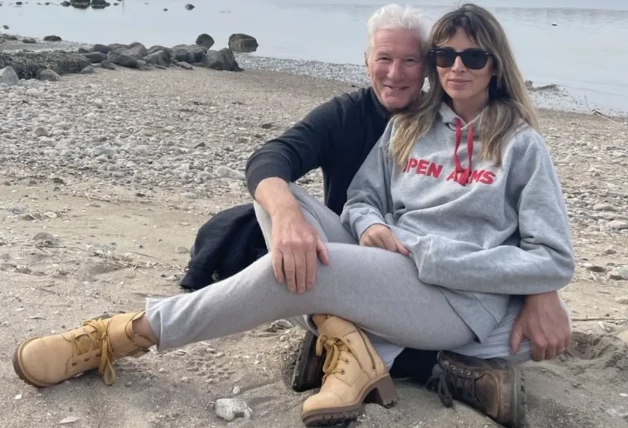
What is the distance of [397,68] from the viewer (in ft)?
12.5

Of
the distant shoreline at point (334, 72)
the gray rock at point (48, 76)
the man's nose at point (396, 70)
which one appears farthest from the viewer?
the distant shoreline at point (334, 72)

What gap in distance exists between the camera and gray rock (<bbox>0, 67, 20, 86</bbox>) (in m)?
12.9

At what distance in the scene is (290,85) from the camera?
19031 millimetres

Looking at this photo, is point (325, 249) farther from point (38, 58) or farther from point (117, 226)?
point (38, 58)

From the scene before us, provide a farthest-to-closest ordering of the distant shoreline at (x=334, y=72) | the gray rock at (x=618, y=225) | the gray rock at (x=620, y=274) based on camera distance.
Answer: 1. the distant shoreline at (x=334, y=72)
2. the gray rock at (x=618, y=225)
3. the gray rock at (x=620, y=274)

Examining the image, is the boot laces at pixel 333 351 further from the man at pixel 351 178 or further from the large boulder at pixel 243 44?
the large boulder at pixel 243 44

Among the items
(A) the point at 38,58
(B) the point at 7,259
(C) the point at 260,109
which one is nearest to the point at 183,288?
(B) the point at 7,259

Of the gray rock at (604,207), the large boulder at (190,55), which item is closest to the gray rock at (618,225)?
the gray rock at (604,207)

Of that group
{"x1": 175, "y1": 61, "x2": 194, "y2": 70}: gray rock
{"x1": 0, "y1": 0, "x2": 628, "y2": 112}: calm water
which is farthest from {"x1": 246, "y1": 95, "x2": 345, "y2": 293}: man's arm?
{"x1": 175, "y1": 61, "x2": 194, "y2": 70}: gray rock

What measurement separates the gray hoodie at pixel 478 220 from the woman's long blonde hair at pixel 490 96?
0.13 ft

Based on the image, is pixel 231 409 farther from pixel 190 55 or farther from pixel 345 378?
pixel 190 55

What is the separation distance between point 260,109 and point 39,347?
35.1ft

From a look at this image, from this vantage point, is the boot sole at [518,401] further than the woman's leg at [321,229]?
No

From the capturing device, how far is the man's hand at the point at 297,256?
3.09 metres
